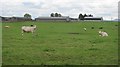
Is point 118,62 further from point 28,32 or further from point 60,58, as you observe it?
point 28,32

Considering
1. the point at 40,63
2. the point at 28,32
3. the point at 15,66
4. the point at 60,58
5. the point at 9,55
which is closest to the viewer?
the point at 15,66

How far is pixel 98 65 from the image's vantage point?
41.1 ft

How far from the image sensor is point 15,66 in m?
12.0

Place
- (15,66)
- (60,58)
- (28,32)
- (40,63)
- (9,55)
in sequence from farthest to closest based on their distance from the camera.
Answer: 1. (28,32)
2. (9,55)
3. (60,58)
4. (40,63)
5. (15,66)

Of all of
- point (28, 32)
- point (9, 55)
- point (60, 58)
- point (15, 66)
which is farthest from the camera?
point (28, 32)

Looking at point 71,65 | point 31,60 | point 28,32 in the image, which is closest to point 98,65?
point 71,65

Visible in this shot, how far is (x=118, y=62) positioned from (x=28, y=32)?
2551cm

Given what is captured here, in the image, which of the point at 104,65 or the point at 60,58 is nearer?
the point at 104,65

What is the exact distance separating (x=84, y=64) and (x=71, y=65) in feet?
2.04

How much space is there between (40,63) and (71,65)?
54.2 inches

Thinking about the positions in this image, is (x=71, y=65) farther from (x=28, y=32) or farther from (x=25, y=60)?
(x=28, y=32)

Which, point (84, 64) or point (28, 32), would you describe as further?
point (28, 32)

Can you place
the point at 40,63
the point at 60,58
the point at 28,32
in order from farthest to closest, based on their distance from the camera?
1. the point at 28,32
2. the point at 60,58
3. the point at 40,63

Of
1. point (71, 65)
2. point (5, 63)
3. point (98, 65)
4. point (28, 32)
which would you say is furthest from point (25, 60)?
point (28, 32)
